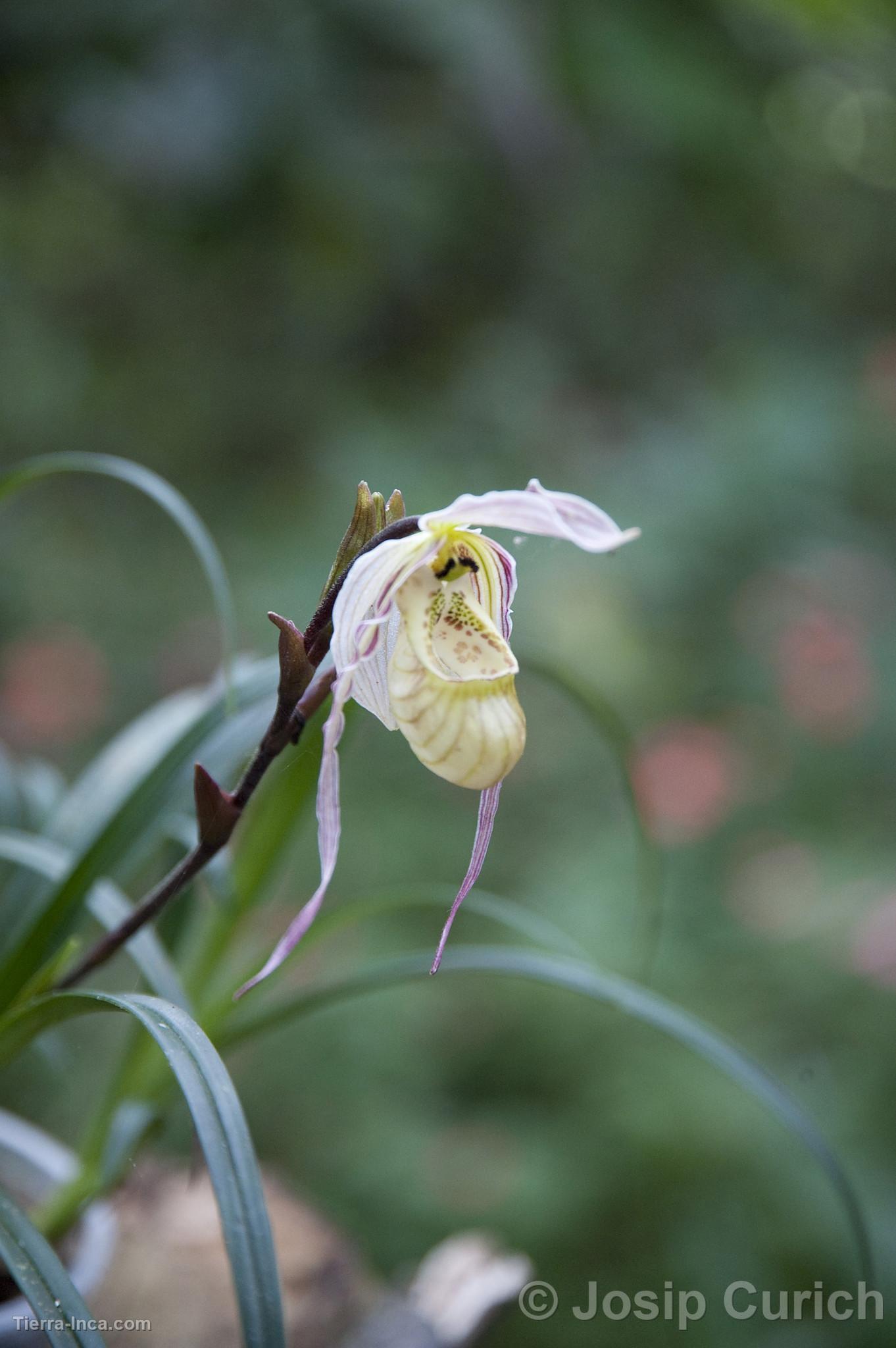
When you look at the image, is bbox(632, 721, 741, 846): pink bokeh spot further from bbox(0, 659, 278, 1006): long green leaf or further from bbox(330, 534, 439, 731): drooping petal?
bbox(330, 534, 439, 731): drooping petal

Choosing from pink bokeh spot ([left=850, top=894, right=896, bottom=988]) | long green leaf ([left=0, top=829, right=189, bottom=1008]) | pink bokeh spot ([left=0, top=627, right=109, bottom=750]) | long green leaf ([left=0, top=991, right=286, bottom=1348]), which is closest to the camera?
long green leaf ([left=0, top=991, right=286, bottom=1348])

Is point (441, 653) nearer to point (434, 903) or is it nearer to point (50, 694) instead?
point (434, 903)

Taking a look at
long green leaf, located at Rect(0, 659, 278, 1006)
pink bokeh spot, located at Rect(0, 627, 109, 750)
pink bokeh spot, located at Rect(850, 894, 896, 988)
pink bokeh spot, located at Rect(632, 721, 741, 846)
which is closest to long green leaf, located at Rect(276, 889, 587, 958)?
long green leaf, located at Rect(0, 659, 278, 1006)

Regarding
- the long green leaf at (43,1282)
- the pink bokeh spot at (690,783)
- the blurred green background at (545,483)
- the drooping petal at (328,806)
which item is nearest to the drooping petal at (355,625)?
the drooping petal at (328,806)

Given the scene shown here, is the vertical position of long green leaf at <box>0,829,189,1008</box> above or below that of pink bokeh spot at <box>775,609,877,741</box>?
below

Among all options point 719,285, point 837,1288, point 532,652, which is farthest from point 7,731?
point 719,285

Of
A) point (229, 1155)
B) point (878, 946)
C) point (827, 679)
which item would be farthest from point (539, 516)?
point (827, 679)
